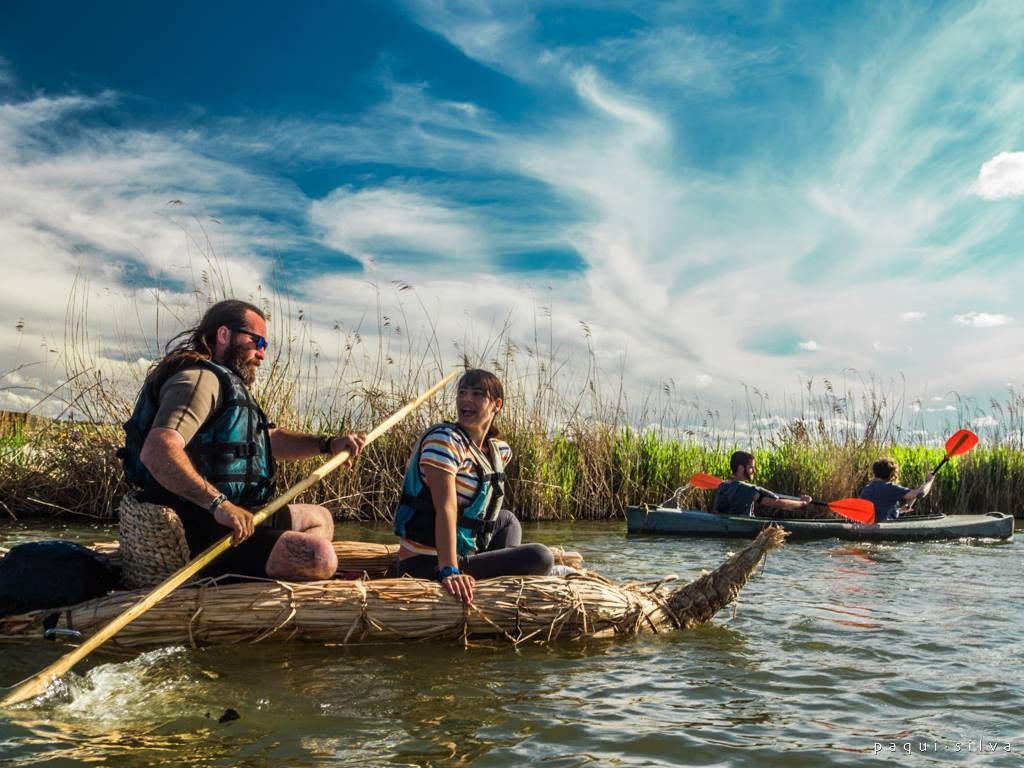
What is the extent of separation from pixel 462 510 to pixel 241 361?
1.27 m

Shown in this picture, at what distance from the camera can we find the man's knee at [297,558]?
167 inches

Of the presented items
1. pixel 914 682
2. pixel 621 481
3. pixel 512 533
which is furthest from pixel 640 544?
pixel 914 682

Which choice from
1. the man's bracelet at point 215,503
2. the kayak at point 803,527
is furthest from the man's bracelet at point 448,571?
the kayak at point 803,527

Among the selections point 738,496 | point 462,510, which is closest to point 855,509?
point 738,496

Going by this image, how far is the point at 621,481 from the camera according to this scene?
12406 millimetres

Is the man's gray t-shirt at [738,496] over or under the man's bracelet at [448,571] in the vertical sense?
over

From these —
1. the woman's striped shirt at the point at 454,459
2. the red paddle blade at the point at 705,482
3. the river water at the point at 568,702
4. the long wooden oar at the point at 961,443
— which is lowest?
the river water at the point at 568,702

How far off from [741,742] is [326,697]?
1570mm

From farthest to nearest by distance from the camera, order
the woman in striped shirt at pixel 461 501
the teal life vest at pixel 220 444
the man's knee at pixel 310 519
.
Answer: the man's knee at pixel 310 519, the woman in striped shirt at pixel 461 501, the teal life vest at pixel 220 444

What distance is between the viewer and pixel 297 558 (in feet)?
13.9

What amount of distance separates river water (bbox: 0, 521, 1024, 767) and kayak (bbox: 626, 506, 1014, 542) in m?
4.95

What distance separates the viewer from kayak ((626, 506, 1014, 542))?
34.0ft

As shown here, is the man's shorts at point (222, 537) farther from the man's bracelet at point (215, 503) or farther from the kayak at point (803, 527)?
the kayak at point (803, 527)

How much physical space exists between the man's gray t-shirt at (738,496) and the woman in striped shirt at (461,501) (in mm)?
6589
